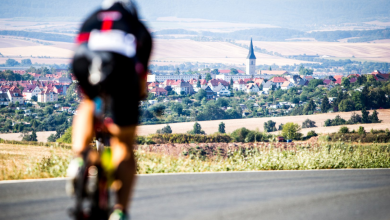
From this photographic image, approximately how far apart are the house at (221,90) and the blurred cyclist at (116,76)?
15293 cm

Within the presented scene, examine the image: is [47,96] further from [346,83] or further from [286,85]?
[286,85]

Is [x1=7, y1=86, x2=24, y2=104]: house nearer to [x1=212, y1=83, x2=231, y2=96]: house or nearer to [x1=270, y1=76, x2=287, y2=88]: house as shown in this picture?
[x1=212, y1=83, x2=231, y2=96]: house

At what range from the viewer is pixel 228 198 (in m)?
4.29

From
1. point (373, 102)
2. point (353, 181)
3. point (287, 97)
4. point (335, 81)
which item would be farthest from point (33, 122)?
point (335, 81)

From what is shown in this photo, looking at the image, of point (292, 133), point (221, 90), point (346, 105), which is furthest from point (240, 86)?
point (292, 133)

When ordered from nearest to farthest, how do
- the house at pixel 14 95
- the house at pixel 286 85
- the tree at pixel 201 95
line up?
the house at pixel 14 95 → the tree at pixel 201 95 → the house at pixel 286 85

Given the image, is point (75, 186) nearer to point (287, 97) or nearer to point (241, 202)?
point (241, 202)

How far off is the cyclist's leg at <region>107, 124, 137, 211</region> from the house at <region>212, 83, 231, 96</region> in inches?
6021

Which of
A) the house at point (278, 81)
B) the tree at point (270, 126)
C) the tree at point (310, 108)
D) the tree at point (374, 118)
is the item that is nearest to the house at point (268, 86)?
the house at point (278, 81)

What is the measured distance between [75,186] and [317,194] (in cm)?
323

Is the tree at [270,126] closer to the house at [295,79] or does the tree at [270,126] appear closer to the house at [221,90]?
the house at [221,90]

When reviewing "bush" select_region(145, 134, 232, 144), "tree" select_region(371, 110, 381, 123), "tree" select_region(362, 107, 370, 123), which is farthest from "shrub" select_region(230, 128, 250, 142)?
"tree" select_region(362, 107, 370, 123)

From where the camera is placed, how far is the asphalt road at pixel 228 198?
12.0 ft

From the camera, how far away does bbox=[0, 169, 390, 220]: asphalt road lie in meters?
3.66
